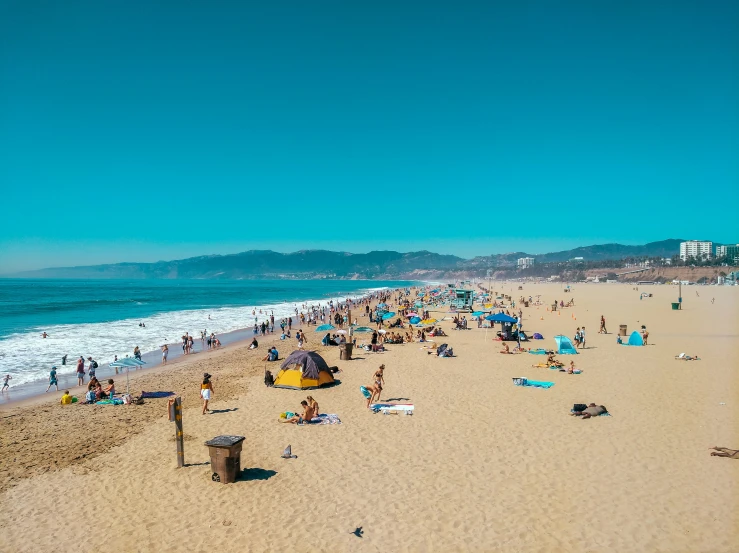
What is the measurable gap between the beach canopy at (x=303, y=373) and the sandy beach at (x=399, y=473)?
1.16 feet

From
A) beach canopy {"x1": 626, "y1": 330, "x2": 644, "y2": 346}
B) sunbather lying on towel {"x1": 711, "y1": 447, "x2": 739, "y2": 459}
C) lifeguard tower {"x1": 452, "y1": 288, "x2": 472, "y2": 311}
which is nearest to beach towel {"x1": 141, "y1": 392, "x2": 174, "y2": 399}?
sunbather lying on towel {"x1": 711, "y1": 447, "x2": 739, "y2": 459}

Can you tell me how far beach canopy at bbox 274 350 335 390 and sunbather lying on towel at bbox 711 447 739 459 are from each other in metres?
9.56

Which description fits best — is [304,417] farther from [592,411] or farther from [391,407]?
[592,411]

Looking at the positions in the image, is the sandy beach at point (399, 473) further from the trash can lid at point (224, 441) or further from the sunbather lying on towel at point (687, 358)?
the sunbather lying on towel at point (687, 358)

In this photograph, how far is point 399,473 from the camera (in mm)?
7426

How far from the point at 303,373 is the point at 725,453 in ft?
33.0

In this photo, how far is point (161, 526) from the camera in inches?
235

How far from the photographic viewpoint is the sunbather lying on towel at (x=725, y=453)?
7727mm

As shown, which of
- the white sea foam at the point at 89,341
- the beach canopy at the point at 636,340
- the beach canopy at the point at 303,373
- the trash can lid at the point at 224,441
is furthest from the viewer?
the beach canopy at the point at 636,340

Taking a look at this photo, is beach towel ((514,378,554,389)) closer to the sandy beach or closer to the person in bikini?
the sandy beach

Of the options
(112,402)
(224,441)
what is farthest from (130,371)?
(224,441)

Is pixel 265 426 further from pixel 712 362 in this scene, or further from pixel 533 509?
pixel 712 362

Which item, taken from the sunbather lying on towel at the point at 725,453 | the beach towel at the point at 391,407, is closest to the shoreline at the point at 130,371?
the beach towel at the point at 391,407

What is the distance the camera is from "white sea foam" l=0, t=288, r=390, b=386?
63.2 feet
